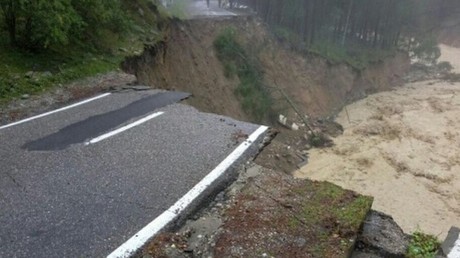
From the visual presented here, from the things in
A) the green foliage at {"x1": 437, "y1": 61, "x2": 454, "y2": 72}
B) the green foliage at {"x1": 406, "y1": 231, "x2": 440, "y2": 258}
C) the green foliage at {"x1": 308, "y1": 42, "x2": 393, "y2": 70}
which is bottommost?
the green foliage at {"x1": 437, "y1": 61, "x2": 454, "y2": 72}

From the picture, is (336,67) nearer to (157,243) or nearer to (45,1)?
(45,1)

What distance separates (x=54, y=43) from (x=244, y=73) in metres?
17.2

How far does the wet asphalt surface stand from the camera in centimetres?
498

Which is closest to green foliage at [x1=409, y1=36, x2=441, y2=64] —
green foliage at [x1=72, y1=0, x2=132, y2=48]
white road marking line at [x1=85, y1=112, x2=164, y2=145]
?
green foliage at [x1=72, y1=0, x2=132, y2=48]

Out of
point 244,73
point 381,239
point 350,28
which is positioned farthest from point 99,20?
point 350,28

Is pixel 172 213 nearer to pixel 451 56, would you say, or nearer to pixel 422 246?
pixel 422 246

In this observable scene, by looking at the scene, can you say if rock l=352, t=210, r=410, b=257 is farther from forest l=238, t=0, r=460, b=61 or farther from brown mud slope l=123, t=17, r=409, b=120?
forest l=238, t=0, r=460, b=61

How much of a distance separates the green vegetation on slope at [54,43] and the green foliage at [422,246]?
29.1ft

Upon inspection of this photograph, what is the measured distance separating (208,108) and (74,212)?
16.3m

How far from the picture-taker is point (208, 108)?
70.5ft

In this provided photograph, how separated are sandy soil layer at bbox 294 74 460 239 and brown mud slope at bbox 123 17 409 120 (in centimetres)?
348

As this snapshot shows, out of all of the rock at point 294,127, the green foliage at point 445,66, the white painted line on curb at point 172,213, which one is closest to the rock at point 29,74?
the white painted line on curb at point 172,213

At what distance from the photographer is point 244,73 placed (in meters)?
28.1

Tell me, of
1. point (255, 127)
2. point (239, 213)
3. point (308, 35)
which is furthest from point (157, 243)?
point (308, 35)
